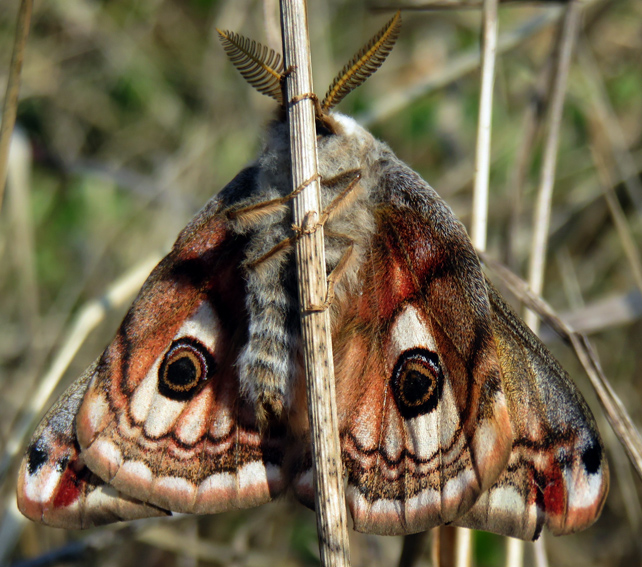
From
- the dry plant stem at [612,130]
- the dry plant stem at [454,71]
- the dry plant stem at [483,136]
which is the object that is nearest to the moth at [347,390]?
the dry plant stem at [483,136]

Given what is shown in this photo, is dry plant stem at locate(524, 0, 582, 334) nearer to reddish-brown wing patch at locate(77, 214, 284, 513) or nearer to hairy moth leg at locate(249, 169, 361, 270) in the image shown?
hairy moth leg at locate(249, 169, 361, 270)

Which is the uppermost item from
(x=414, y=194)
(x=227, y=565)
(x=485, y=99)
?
(x=485, y=99)

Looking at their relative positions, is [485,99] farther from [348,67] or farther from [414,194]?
[348,67]

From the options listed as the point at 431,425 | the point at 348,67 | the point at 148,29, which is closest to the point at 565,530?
the point at 431,425

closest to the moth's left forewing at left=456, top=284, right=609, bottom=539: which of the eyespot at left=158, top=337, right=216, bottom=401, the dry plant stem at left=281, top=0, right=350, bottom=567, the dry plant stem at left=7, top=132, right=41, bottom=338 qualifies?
the dry plant stem at left=281, top=0, right=350, bottom=567

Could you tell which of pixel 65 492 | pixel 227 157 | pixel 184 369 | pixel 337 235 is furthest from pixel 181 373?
pixel 227 157

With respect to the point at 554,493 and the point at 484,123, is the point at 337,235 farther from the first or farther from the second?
the point at 554,493

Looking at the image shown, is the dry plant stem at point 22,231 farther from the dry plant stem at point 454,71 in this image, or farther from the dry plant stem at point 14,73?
the dry plant stem at point 454,71
